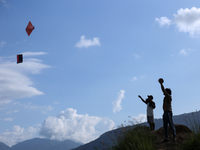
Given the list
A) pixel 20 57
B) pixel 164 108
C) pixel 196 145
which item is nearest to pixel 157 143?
pixel 164 108

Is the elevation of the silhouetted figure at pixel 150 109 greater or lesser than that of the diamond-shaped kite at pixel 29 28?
lesser

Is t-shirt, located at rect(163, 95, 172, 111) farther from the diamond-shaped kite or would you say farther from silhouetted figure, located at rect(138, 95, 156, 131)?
the diamond-shaped kite

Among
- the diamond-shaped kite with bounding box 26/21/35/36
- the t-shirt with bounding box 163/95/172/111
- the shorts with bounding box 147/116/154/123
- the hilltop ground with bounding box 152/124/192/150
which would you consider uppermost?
the diamond-shaped kite with bounding box 26/21/35/36

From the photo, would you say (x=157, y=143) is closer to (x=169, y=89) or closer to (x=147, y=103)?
(x=169, y=89)

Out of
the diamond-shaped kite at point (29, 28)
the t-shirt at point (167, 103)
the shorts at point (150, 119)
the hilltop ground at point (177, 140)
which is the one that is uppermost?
the diamond-shaped kite at point (29, 28)

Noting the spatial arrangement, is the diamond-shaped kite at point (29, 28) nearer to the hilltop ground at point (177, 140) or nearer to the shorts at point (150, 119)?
the shorts at point (150, 119)

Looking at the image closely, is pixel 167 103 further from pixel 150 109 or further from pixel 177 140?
pixel 150 109

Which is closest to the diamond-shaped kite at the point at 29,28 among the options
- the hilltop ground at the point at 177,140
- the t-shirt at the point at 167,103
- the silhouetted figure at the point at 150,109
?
the silhouetted figure at the point at 150,109

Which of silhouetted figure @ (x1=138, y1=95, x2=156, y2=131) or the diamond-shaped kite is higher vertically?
the diamond-shaped kite

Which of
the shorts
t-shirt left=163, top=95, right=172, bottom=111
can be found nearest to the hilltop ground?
the shorts

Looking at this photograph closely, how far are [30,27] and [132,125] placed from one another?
15.6m

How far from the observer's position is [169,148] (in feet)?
25.4

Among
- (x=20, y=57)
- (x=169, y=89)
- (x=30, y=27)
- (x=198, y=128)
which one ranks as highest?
(x=30, y=27)

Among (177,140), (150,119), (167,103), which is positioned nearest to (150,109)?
(150,119)
